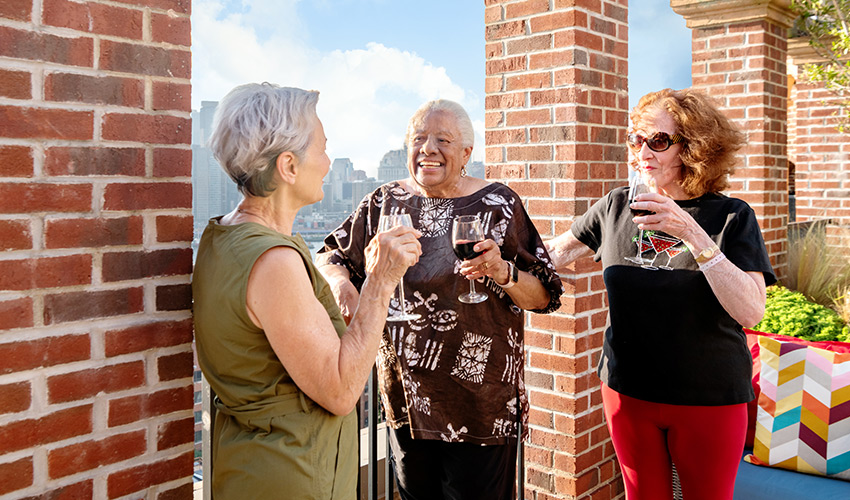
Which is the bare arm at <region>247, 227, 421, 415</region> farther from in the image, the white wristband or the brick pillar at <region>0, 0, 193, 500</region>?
the white wristband

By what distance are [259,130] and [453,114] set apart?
1.06m

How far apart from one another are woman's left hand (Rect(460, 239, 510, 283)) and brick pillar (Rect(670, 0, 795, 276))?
3639mm

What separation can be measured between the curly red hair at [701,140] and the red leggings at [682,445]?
780 mm

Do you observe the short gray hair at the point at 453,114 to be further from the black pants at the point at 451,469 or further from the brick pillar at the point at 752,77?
the brick pillar at the point at 752,77

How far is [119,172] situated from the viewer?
1.74 m

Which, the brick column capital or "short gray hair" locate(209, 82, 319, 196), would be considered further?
the brick column capital

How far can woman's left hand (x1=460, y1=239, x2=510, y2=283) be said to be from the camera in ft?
7.42

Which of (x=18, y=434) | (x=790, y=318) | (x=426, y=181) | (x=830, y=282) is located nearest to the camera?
(x=18, y=434)

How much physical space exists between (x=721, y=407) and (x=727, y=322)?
292mm

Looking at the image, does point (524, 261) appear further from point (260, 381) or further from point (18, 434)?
point (18, 434)

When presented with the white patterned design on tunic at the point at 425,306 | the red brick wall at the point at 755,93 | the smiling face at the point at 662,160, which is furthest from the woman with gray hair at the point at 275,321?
the red brick wall at the point at 755,93

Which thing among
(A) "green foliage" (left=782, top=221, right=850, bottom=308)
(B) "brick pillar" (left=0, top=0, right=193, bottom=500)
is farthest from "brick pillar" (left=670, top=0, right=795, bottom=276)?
(B) "brick pillar" (left=0, top=0, right=193, bottom=500)

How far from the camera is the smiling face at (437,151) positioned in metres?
2.53

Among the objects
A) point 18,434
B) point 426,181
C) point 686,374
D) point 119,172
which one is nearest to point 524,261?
point 426,181
